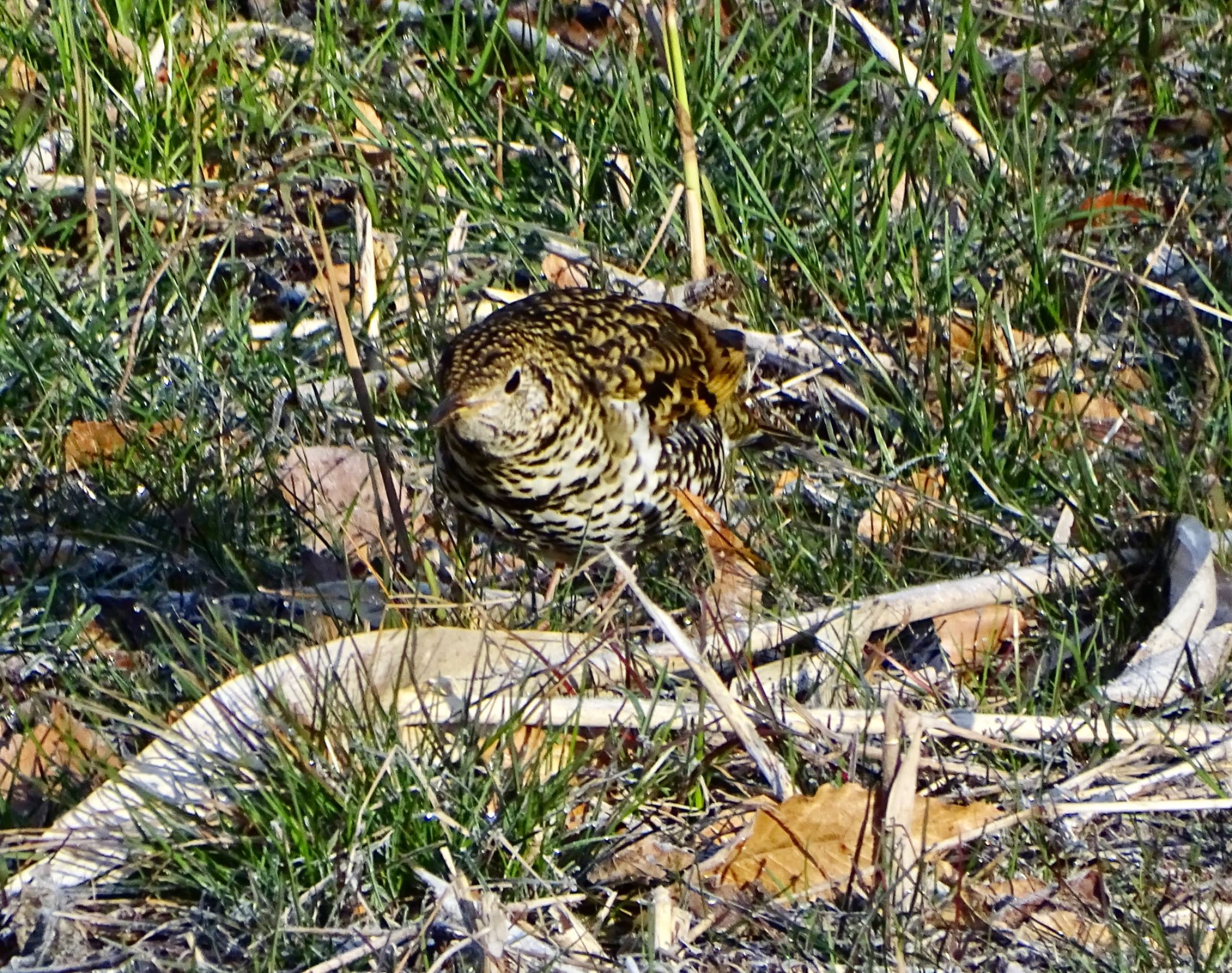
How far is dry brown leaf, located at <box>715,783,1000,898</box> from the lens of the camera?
3.35 m

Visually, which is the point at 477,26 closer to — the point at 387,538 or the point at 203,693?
the point at 387,538

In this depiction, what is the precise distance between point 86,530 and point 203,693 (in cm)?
120

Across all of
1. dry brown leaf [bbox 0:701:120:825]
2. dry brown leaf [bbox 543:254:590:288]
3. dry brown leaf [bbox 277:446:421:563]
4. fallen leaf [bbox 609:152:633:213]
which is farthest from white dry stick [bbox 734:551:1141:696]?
fallen leaf [bbox 609:152:633:213]

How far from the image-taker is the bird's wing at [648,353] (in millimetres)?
4492

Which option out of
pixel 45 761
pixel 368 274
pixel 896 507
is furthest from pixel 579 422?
pixel 45 761

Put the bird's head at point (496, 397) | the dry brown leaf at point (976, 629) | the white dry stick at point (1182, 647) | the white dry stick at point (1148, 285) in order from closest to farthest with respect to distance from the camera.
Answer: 1. the white dry stick at point (1182, 647)
2. the bird's head at point (496, 397)
3. the dry brown leaf at point (976, 629)
4. the white dry stick at point (1148, 285)

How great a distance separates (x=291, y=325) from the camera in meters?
5.39

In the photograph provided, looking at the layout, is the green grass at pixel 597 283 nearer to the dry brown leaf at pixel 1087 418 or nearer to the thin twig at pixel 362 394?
the dry brown leaf at pixel 1087 418

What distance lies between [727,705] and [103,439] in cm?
237

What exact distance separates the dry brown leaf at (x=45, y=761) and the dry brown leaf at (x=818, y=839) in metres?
1.25

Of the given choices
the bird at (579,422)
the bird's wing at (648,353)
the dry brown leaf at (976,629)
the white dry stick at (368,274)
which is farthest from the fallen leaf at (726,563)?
the white dry stick at (368,274)

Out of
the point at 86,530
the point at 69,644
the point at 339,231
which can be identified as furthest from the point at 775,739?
the point at 339,231

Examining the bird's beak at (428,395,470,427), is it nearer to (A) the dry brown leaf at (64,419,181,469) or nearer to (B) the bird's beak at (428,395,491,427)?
(B) the bird's beak at (428,395,491,427)

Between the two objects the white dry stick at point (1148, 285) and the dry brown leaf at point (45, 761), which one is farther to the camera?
the white dry stick at point (1148, 285)
